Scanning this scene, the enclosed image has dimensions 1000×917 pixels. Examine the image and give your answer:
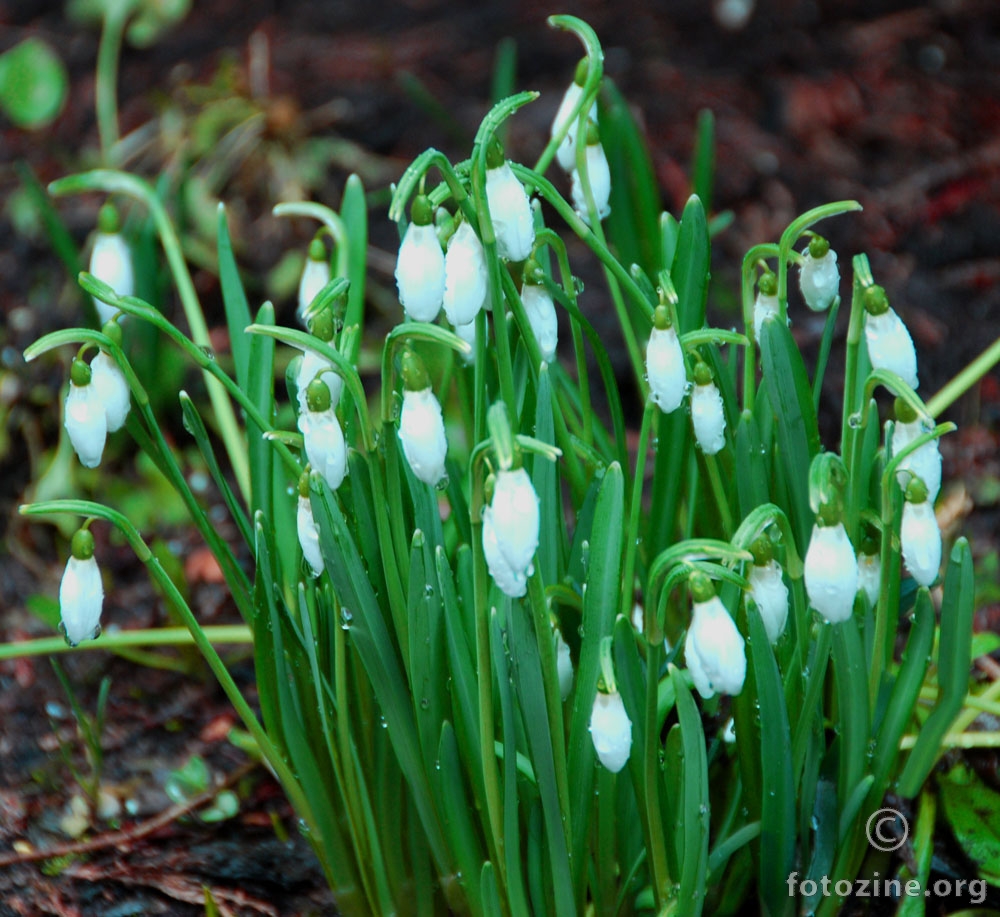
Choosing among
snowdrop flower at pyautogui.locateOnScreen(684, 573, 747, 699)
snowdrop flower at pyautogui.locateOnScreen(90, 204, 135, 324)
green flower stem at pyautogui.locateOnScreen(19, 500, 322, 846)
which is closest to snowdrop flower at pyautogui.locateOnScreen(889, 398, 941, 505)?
snowdrop flower at pyautogui.locateOnScreen(684, 573, 747, 699)

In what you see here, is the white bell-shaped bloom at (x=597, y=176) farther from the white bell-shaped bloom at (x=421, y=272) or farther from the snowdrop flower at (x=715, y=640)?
the snowdrop flower at (x=715, y=640)

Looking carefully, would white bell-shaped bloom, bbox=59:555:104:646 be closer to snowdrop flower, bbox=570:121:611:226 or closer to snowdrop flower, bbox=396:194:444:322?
snowdrop flower, bbox=396:194:444:322

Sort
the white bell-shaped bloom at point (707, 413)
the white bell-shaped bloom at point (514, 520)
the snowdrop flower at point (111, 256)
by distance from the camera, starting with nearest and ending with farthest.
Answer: the white bell-shaped bloom at point (514, 520) < the white bell-shaped bloom at point (707, 413) < the snowdrop flower at point (111, 256)

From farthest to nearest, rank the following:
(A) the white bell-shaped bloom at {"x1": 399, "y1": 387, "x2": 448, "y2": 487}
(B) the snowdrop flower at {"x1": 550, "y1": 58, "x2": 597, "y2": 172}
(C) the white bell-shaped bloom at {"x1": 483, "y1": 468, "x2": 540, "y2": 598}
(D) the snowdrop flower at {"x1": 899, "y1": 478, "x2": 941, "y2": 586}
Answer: (B) the snowdrop flower at {"x1": 550, "y1": 58, "x2": 597, "y2": 172}
(D) the snowdrop flower at {"x1": 899, "y1": 478, "x2": 941, "y2": 586}
(A) the white bell-shaped bloom at {"x1": 399, "y1": 387, "x2": 448, "y2": 487}
(C) the white bell-shaped bloom at {"x1": 483, "y1": 468, "x2": 540, "y2": 598}

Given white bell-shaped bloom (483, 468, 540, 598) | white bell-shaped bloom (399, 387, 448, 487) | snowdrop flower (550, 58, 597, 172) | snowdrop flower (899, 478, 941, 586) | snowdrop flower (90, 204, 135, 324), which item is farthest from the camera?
snowdrop flower (90, 204, 135, 324)

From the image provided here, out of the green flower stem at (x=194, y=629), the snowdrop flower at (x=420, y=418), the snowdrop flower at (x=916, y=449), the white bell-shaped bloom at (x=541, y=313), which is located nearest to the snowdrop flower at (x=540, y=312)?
the white bell-shaped bloom at (x=541, y=313)

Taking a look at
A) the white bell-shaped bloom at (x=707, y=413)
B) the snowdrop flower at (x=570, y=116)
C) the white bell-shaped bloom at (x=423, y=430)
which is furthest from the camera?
the snowdrop flower at (x=570, y=116)

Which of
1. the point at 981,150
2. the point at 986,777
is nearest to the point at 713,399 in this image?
the point at 986,777

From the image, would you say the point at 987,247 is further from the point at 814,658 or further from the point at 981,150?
the point at 814,658
